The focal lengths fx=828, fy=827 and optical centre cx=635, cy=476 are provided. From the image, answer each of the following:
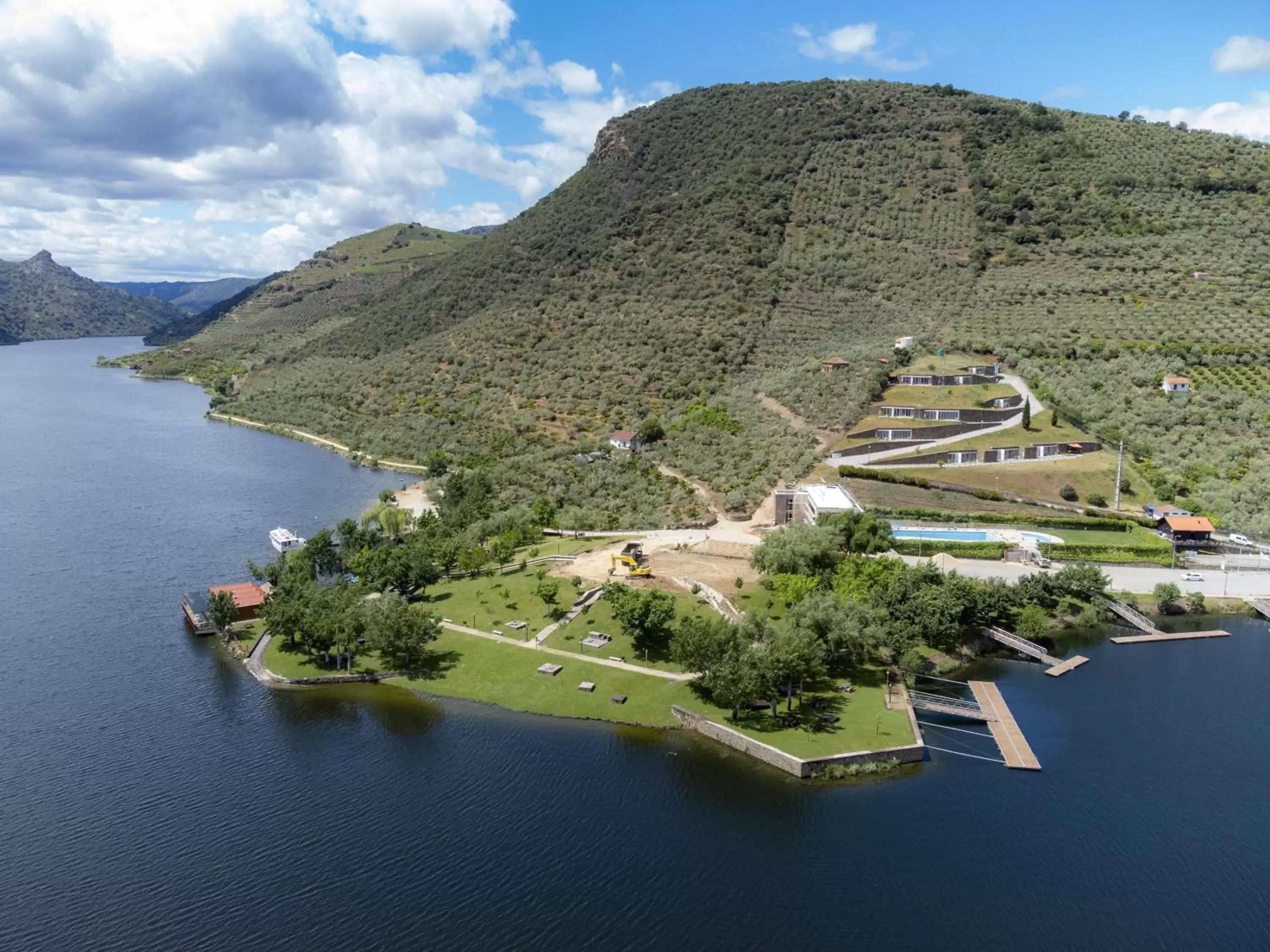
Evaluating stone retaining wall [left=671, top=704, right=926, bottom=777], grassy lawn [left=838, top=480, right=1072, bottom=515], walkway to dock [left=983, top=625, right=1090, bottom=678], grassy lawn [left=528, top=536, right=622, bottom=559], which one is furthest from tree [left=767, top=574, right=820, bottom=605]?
grassy lawn [left=838, top=480, right=1072, bottom=515]

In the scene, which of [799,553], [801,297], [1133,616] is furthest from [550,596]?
[801,297]

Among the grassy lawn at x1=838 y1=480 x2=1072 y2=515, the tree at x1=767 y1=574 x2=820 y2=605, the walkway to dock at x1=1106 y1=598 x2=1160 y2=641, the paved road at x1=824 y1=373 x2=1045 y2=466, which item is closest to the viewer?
the tree at x1=767 y1=574 x2=820 y2=605

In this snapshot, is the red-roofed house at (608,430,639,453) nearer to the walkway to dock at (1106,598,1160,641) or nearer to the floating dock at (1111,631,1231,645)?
the walkway to dock at (1106,598,1160,641)

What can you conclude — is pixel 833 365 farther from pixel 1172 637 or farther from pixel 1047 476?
pixel 1172 637

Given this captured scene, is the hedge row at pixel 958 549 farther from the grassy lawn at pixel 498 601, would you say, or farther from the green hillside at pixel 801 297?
the grassy lawn at pixel 498 601

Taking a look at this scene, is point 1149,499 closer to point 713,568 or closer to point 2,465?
point 713,568

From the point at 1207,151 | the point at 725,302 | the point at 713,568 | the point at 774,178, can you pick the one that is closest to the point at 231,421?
the point at 725,302
